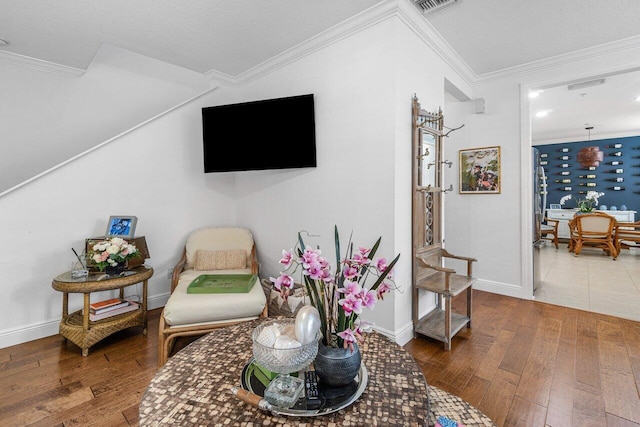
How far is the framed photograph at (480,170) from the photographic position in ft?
11.5

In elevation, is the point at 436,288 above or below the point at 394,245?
below

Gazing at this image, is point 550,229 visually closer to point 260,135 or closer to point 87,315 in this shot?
point 260,135

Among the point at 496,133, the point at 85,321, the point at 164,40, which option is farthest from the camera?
the point at 496,133

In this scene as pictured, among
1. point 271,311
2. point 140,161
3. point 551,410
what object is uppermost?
point 140,161

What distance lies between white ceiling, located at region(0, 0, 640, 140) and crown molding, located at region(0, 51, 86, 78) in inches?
2.6

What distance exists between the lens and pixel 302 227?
9.53 ft

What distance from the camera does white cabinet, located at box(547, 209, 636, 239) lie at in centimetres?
651

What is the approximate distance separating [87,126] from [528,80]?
472 cm

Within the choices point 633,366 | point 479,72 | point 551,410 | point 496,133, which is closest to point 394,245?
point 551,410

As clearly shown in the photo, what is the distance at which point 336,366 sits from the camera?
1.01 m

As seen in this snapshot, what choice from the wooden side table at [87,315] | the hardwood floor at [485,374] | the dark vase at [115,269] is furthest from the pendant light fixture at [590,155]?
the dark vase at [115,269]

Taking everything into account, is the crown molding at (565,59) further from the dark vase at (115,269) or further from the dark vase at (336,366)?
the dark vase at (115,269)

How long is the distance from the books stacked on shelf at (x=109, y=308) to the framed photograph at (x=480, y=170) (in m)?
3.81

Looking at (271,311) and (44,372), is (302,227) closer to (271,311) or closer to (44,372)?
(271,311)
